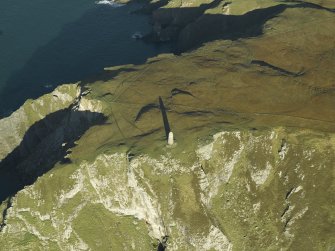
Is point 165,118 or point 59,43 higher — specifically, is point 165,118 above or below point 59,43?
above

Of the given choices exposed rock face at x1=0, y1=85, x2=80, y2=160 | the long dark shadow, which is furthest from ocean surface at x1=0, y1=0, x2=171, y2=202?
the long dark shadow

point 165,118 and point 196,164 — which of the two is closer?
point 196,164

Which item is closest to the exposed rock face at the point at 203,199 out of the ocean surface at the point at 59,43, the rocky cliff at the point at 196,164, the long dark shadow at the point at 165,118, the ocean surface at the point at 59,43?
the rocky cliff at the point at 196,164

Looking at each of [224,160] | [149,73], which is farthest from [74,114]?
[224,160]

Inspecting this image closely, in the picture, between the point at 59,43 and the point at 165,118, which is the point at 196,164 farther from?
the point at 59,43

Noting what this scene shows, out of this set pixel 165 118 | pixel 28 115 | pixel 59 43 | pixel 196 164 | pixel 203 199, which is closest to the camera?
pixel 203 199

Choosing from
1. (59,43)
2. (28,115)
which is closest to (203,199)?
(28,115)

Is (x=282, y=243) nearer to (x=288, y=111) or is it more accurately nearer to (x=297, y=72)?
(x=288, y=111)
